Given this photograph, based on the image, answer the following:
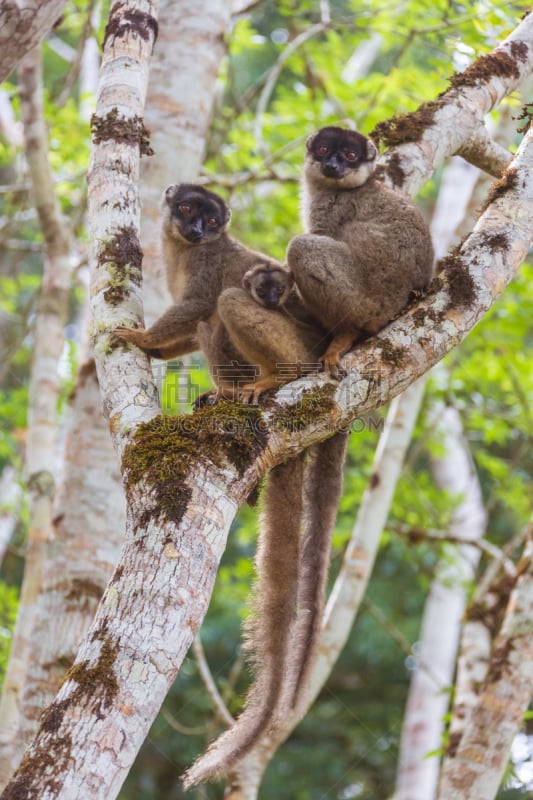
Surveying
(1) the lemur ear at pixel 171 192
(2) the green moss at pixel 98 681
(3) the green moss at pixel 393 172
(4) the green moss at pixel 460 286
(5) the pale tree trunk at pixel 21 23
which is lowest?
Result: (2) the green moss at pixel 98 681

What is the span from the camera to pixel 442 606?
13727mm

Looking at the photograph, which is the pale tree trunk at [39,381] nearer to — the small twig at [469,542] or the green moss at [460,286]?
the small twig at [469,542]

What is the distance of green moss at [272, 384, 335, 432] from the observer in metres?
4.00

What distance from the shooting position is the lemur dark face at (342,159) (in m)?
6.11

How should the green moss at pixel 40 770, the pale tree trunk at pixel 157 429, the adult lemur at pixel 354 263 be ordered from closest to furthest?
the green moss at pixel 40 770, the pale tree trunk at pixel 157 429, the adult lemur at pixel 354 263

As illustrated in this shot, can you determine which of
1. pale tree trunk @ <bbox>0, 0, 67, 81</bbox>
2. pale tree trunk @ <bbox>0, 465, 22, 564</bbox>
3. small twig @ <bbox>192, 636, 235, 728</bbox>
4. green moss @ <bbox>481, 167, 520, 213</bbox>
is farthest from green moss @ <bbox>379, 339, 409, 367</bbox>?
pale tree trunk @ <bbox>0, 465, 22, 564</bbox>

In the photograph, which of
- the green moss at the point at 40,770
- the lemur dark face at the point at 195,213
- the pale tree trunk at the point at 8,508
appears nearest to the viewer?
the green moss at the point at 40,770

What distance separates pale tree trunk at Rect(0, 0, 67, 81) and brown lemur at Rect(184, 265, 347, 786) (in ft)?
6.53

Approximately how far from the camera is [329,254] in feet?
18.4

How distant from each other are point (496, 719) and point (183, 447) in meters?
3.91

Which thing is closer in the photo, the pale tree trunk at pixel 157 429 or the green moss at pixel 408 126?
the pale tree trunk at pixel 157 429

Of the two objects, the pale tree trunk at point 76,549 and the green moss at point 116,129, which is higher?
the green moss at point 116,129

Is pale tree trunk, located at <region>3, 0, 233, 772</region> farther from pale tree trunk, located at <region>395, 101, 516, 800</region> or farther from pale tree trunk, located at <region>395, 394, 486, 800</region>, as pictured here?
pale tree trunk, located at <region>395, 394, 486, 800</region>

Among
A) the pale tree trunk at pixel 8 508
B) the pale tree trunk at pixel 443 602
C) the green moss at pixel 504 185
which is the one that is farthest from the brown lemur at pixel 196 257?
the pale tree trunk at pixel 8 508
